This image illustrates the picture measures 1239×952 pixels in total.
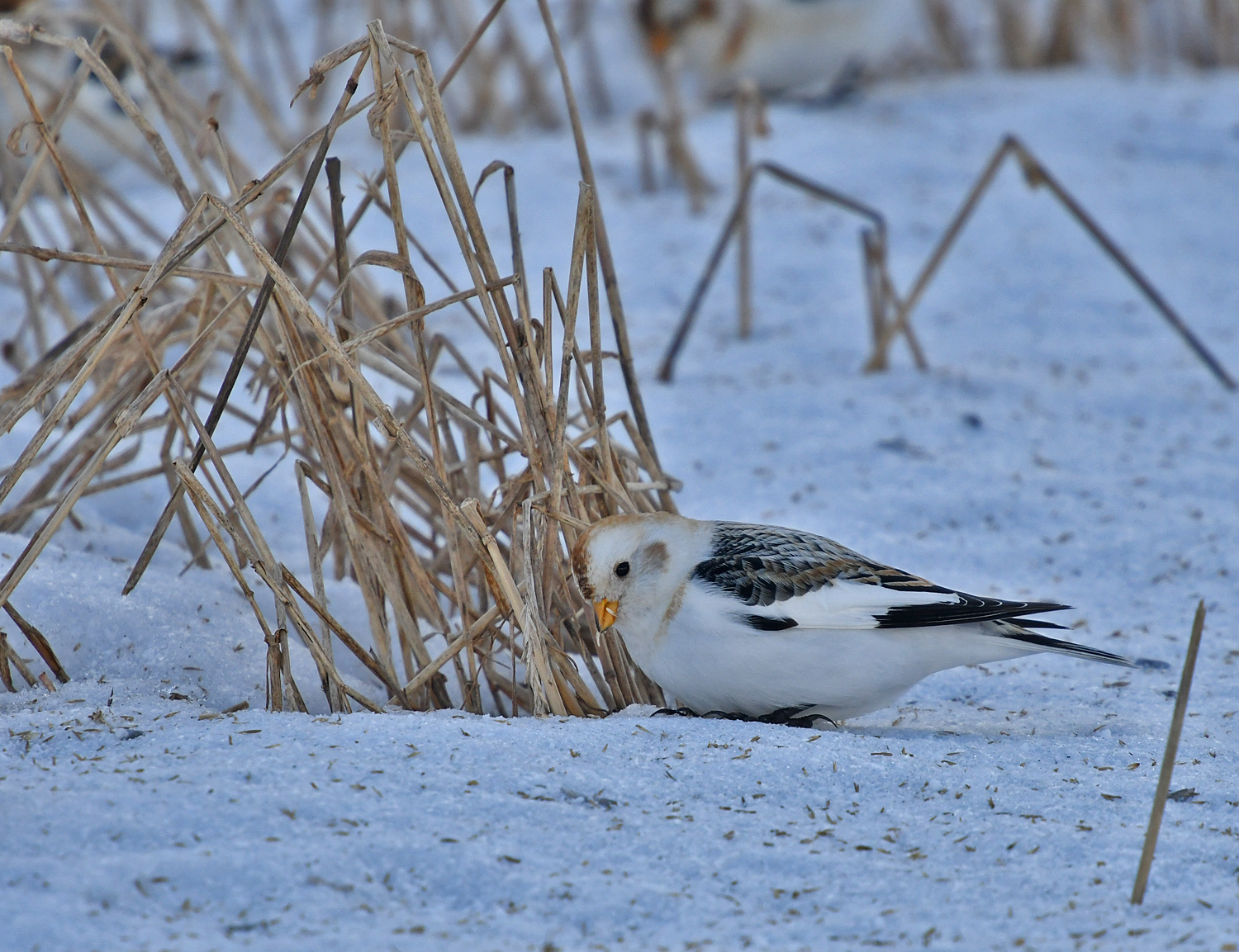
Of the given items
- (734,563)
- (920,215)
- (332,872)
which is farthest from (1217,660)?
(920,215)

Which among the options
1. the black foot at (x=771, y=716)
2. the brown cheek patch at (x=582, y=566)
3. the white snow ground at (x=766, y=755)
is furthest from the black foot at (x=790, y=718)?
the brown cheek patch at (x=582, y=566)

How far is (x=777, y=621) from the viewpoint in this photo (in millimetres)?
2033

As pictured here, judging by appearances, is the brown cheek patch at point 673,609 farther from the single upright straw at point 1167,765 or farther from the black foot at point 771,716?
the single upright straw at point 1167,765

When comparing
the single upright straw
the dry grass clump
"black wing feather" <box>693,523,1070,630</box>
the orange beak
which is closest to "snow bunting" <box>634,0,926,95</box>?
the dry grass clump

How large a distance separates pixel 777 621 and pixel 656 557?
0.24m

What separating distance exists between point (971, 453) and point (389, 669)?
202 centimetres

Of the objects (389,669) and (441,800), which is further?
(389,669)

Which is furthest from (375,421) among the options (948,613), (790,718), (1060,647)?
(1060,647)

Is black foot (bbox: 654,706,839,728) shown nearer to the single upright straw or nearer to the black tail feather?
the black tail feather

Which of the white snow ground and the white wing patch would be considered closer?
the white snow ground

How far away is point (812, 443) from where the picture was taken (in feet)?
11.9

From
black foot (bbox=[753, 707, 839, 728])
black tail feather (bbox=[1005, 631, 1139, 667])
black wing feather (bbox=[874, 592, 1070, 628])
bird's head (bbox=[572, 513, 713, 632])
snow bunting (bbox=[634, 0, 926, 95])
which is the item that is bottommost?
black foot (bbox=[753, 707, 839, 728])

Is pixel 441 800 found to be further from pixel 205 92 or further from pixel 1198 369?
pixel 205 92

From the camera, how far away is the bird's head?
211cm
